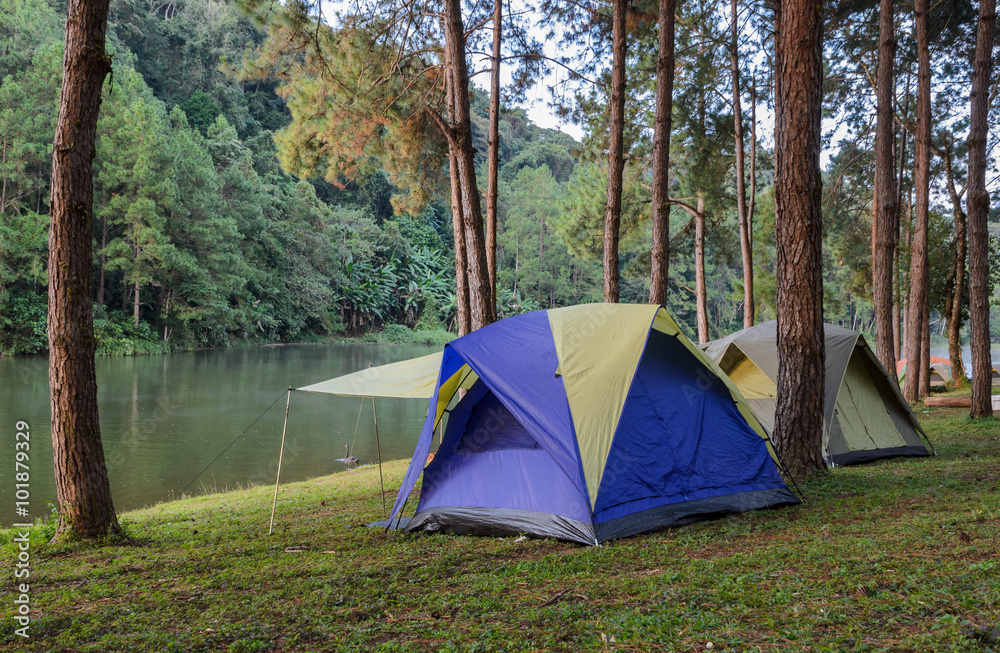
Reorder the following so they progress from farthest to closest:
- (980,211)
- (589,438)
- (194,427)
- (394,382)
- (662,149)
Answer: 1. (194,427)
2. (662,149)
3. (980,211)
4. (394,382)
5. (589,438)

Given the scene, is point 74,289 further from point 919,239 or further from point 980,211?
point 919,239

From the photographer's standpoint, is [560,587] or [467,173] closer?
[560,587]

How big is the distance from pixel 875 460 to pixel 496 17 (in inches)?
331

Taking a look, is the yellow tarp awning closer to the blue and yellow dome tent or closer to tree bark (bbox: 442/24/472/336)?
the blue and yellow dome tent

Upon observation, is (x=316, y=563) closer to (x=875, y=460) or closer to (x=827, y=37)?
(x=875, y=460)

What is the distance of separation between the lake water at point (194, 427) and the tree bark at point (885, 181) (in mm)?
7834

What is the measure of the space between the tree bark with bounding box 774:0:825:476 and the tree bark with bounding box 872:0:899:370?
450 centimetres

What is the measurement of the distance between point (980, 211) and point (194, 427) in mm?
13327

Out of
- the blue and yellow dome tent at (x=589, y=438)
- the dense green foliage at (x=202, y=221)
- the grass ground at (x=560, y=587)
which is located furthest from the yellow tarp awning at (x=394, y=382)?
the dense green foliage at (x=202, y=221)

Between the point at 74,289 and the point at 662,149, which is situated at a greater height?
the point at 662,149

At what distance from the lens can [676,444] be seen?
470cm

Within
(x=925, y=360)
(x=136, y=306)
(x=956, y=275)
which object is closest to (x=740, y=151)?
(x=925, y=360)

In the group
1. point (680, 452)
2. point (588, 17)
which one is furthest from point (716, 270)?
point (680, 452)

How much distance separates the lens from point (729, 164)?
14.6m
